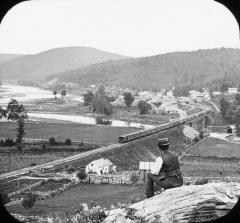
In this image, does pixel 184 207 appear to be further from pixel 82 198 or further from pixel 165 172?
pixel 82 198

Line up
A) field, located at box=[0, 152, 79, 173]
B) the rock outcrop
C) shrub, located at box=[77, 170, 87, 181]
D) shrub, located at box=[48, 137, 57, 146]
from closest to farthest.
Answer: the rock outcrop, shrub, located at box=[77, 170, 87, 181], field, located at box=[0, 152, 79, 173], shrub, located at box=[48, 137, 57, 146]

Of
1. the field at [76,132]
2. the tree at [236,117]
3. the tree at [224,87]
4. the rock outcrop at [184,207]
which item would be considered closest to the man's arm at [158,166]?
the rock outcrop at [184,207]

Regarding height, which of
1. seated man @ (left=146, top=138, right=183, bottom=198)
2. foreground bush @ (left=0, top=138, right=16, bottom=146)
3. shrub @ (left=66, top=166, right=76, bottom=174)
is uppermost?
seated man @ (left=146, top=138, right=183, bottom=198)

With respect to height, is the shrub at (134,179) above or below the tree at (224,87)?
below

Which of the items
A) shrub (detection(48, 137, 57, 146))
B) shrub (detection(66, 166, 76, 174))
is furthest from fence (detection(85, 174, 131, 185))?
shrub (detection(48, 137, 57, 146))

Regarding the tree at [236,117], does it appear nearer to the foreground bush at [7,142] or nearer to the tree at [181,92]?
the foreground bush at [7,142]

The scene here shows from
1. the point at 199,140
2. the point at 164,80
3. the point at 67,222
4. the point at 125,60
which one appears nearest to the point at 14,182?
the point at 67,222

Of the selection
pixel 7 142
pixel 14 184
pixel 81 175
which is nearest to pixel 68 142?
pixel 7 142

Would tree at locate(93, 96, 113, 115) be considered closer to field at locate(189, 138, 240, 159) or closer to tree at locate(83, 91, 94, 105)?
tree at locate(83, 91, 94, 105)

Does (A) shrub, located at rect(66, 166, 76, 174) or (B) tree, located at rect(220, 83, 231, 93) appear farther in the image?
(B) tree, located at rect(220, 83, 231, 93)
